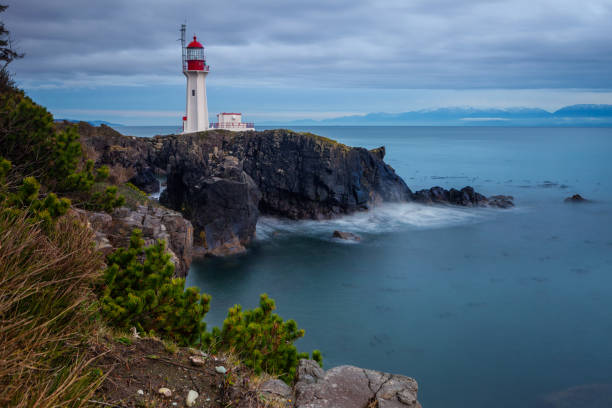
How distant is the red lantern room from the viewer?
48.4 meters

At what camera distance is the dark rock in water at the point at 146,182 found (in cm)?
4530

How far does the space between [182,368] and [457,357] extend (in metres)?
16.0

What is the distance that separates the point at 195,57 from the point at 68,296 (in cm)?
4969

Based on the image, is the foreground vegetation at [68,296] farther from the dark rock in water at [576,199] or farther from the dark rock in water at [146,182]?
the dark rock in water at [576,199]

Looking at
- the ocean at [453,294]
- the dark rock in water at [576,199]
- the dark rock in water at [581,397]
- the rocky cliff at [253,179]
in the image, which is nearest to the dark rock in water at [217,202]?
the rocky cliff at [253,179]

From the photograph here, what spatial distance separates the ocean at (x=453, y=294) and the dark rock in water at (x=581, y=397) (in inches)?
1.7

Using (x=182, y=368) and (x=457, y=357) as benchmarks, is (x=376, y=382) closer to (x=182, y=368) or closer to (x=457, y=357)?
(x=182, y=368)

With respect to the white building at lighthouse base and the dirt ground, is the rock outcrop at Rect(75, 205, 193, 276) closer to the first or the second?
the dirt ground

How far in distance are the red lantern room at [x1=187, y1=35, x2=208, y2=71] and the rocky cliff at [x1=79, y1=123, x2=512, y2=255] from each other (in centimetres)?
869

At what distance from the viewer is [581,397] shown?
15641 mm

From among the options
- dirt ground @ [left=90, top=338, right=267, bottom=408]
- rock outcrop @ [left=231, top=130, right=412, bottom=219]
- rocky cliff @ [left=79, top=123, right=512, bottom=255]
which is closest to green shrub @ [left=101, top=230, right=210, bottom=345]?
dirt ground @ [left=90, top=338, right=267, bottom=408]

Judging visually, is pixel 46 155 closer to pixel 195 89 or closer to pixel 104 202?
pixel 104 202

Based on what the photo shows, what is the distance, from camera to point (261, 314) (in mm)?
8516

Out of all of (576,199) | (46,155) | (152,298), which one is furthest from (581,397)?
(576,199)
